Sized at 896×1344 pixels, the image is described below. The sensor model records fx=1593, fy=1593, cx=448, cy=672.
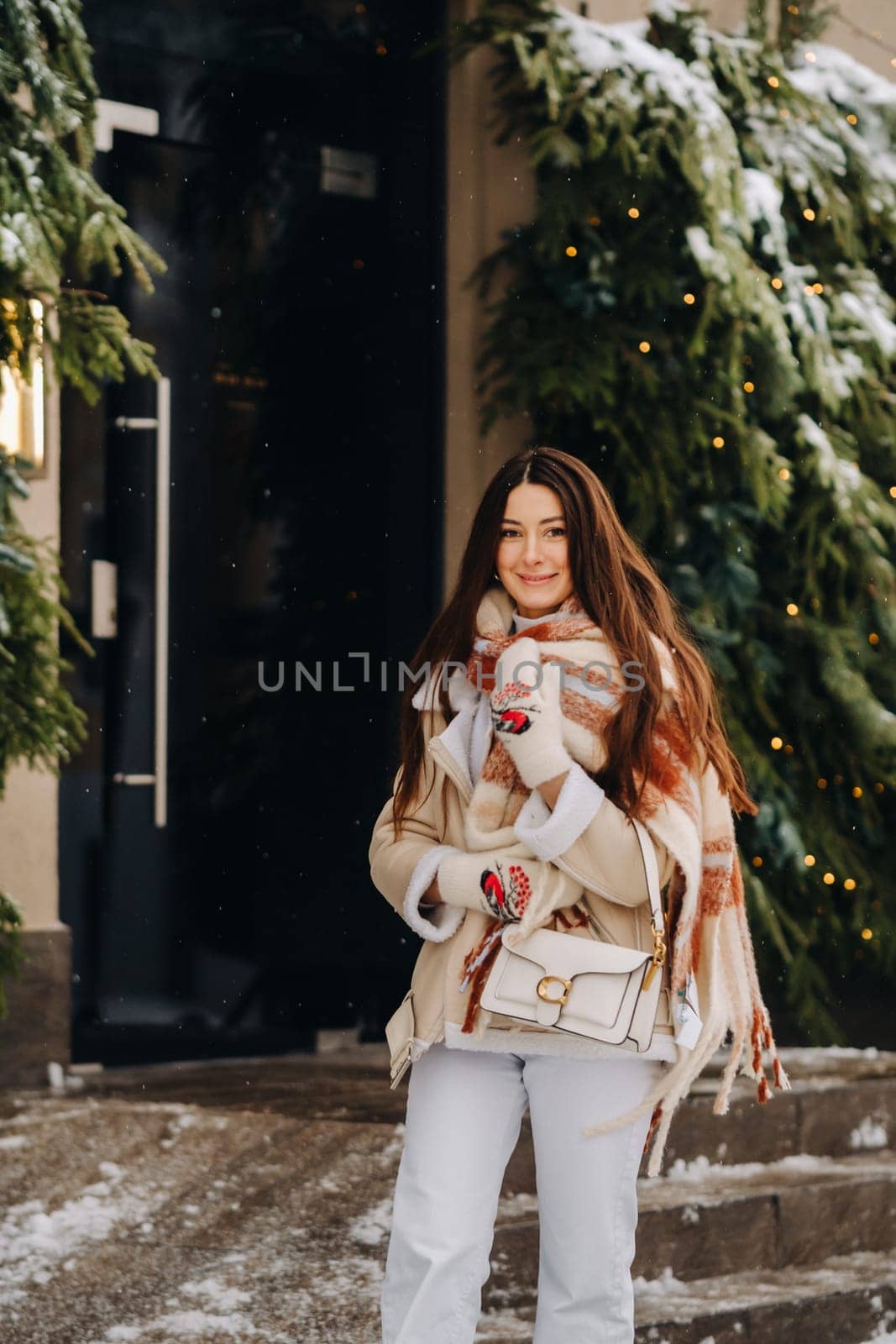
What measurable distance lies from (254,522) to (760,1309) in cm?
242

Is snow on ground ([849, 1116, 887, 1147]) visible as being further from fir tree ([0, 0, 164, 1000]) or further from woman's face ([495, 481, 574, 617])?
woman's face ([495, 481, 574, 617])

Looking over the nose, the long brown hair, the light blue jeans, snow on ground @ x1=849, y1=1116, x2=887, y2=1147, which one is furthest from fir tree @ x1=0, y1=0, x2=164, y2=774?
snow on ground @ x1=849, y1=1116, x2=887, y2=1147

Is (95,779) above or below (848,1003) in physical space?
above

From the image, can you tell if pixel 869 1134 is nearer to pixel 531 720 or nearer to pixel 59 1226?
pixel 59 1226

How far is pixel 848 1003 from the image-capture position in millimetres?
4684

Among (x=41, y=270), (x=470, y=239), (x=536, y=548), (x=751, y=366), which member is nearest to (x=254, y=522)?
(x=470, y=239)

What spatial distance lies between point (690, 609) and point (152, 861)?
1599 mm

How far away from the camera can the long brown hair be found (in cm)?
209

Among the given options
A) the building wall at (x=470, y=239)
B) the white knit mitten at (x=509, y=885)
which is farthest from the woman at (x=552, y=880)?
the building wall at (x=470, y=239)

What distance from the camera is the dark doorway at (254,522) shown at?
420 cm

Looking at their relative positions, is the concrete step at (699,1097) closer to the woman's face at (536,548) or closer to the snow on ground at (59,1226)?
the snow on ground at (59,1226)

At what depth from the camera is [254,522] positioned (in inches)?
174

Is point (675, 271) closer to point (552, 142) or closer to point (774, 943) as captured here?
point (552, 142)

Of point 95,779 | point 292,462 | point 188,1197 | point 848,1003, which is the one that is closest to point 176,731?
point 95,779
